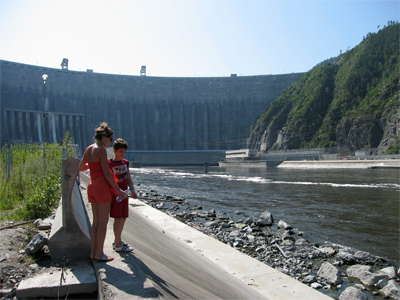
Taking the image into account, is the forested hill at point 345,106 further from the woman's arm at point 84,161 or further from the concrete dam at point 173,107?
the woman's arm at point 84,161

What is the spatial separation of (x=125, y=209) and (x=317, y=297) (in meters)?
2.74

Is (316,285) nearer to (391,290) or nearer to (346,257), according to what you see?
(391,290)

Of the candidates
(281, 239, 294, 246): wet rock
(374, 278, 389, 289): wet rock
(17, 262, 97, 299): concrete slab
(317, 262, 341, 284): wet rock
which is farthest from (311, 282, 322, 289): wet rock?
(17, 262, 97, 299): concrete slab

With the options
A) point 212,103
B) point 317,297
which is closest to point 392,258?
point 317,297

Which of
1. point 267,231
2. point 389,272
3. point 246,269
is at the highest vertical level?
point 246,269

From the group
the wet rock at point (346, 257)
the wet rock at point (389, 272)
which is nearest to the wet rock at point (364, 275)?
the wet rock at point (389, 272)

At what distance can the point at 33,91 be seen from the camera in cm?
8712

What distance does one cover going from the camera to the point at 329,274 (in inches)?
228

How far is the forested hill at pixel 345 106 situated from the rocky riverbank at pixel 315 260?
5611cm

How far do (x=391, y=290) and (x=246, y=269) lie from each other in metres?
2.08

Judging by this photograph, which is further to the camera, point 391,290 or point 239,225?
point 239,225

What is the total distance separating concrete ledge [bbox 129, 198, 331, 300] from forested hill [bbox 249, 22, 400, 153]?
58953mm

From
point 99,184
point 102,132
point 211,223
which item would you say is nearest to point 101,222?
point 99,184

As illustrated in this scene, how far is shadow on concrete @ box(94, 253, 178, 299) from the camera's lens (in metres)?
3.62
